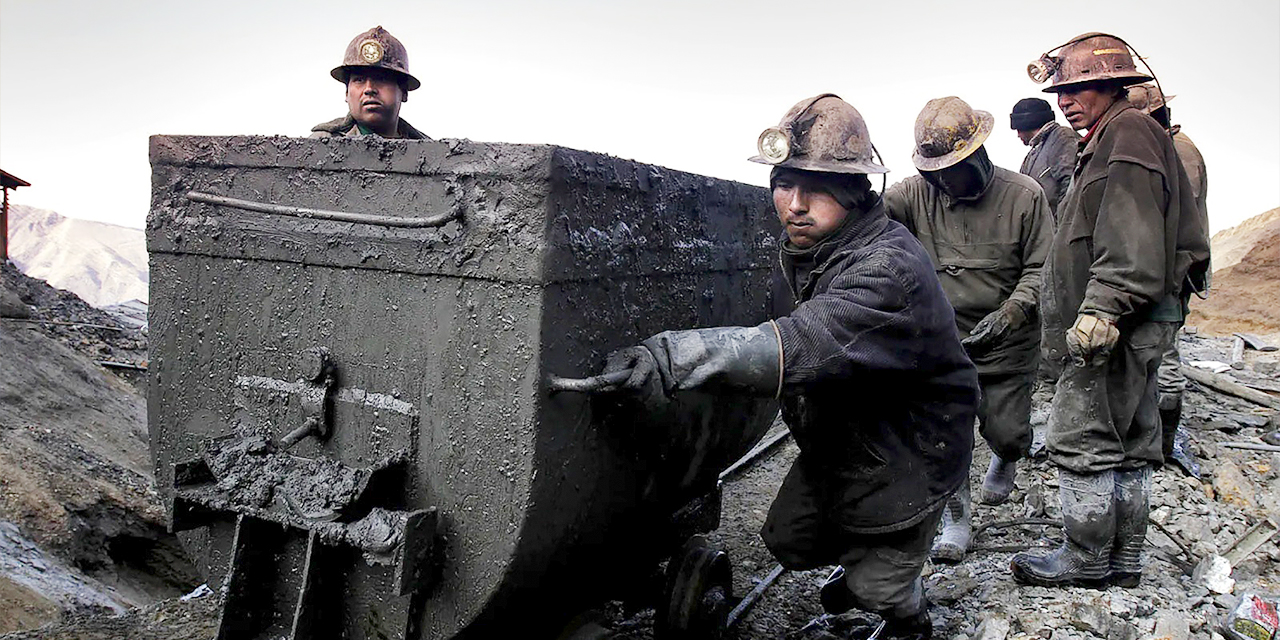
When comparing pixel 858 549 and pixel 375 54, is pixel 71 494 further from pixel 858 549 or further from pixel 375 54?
pixel 858 549

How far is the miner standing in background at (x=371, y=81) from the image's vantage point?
3.87 m

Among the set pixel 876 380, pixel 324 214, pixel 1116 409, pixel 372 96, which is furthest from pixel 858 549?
pixel 372 96

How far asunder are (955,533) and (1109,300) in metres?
1.43

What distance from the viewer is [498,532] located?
84.3 inches

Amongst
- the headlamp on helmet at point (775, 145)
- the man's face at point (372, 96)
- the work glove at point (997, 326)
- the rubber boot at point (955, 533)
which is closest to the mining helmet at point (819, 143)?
the headlamp on helmet at point (775, 145)

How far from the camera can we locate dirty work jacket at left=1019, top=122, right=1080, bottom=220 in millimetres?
5574

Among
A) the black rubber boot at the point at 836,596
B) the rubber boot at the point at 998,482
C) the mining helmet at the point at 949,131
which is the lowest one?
the black rubber boot at the point at 836,596

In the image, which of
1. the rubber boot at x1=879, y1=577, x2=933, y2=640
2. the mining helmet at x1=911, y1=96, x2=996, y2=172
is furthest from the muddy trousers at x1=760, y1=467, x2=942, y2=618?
the mining helmet at x1=911, y1=96, x2=996, y2=172

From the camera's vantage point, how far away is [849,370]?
2268 mm

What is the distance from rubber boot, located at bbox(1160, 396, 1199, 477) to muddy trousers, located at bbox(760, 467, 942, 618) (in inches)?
104

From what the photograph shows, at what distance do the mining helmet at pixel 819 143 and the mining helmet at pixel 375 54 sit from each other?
6.81 ft

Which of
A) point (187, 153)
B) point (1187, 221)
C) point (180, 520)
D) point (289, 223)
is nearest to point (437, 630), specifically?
point (180, 520)

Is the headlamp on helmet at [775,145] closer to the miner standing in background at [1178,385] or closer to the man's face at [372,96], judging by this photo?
the man's face at [372,96]

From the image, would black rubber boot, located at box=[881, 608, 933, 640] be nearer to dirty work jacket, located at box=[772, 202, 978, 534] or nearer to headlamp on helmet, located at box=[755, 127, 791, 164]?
dirty work jacket, located at box=[772, 202, 978, 534]
